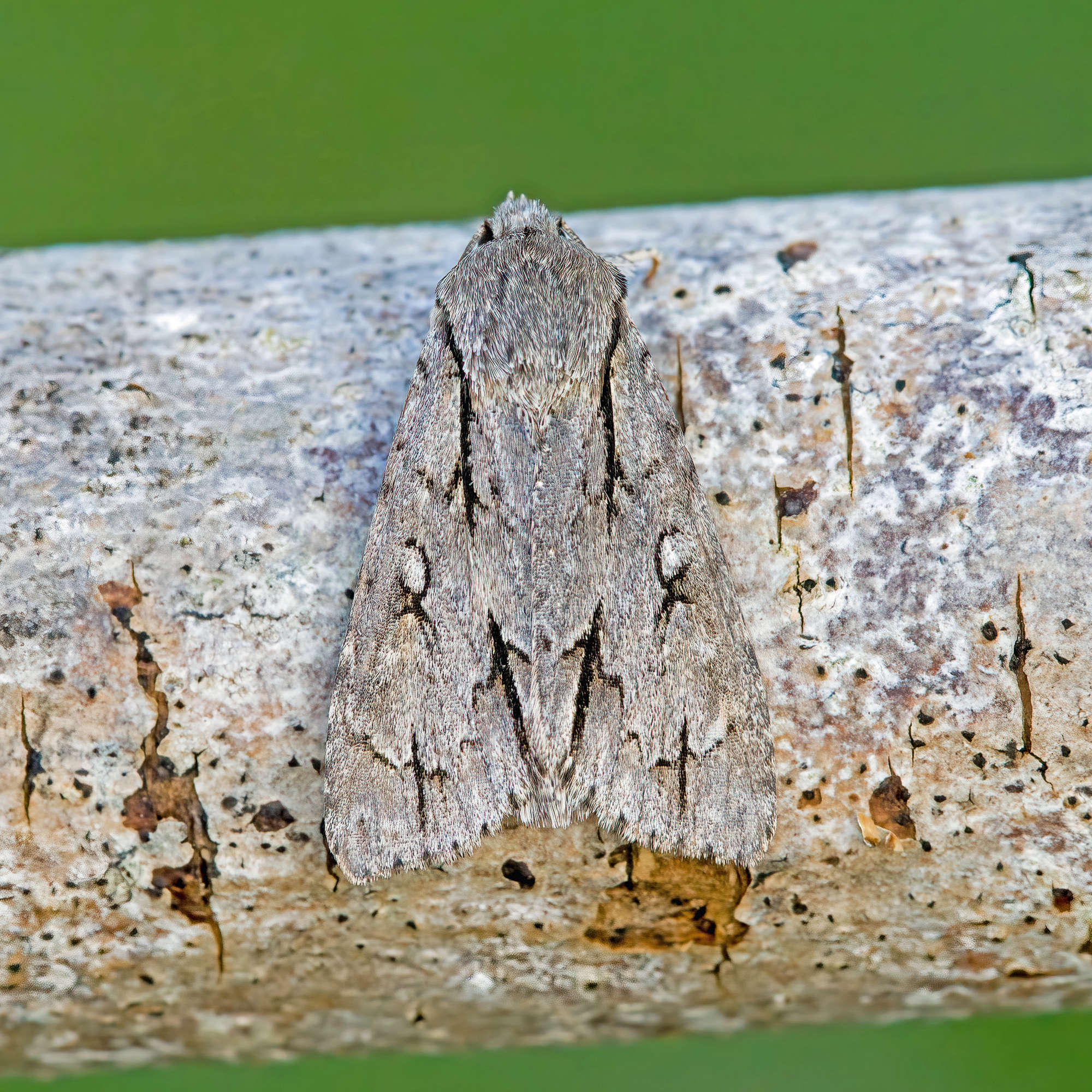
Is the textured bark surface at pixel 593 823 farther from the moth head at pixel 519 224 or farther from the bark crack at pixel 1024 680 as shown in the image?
the moth head at pixel 519 224

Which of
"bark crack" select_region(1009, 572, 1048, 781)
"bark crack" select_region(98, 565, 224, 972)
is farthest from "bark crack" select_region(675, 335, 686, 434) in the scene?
"bark crack" select_region(98, 565, 224, 972)

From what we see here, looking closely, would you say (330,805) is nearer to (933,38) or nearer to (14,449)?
(14,449)

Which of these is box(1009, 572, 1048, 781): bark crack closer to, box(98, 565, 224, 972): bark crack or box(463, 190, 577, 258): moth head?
box(463, 190, 577, 258): moth head

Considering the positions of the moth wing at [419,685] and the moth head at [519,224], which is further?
the moth head at [519,224]

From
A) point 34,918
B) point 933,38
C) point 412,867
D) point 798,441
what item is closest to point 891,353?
point 798,441

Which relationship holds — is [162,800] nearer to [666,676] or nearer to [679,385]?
[666,676]

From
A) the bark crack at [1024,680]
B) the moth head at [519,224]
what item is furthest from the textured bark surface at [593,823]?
the moth head at [519,224]

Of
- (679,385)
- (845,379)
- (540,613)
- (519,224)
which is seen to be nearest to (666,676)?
(540,613)
